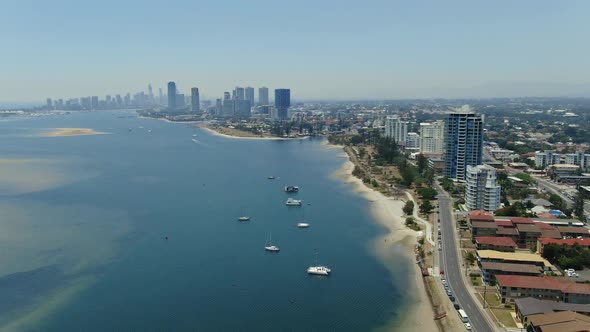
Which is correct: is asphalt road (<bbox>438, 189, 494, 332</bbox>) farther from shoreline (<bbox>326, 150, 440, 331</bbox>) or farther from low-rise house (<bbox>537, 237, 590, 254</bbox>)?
low-rise house (<bbox>537, 237, 590, 254</bbox>)

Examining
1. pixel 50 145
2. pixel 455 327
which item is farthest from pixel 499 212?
pixel 50 145

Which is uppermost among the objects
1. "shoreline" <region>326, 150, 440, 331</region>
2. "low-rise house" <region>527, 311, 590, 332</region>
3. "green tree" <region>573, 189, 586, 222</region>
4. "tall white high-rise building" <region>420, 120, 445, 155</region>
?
"tall white high-rise building" <region>420, 120, 445, 155</region>

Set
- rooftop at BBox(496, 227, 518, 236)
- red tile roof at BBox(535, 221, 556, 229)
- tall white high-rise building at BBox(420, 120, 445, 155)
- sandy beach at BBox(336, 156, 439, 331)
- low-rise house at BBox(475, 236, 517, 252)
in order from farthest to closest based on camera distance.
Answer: tall white high-rise building at BBox(420, 120, 445, 155)
red tile roof at BBox(535, 221, 556, 229)
rooftop at BBox(496, 227, 518, 236)
low-rise house at BBox(475, 236, 517, 252)
sandy beach at BBox(336, 156, 439, 331)

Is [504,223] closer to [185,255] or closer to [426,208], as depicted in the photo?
[426,208]

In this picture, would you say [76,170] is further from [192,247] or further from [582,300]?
[582,300]

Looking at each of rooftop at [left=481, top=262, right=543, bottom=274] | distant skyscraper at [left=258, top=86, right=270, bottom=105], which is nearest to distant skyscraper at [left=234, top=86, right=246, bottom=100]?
distant skyscraper at [left=258, top=86, right=270, bottom=105]

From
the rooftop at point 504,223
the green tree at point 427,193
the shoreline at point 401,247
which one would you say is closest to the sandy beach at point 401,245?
the shoreline at point 401,247

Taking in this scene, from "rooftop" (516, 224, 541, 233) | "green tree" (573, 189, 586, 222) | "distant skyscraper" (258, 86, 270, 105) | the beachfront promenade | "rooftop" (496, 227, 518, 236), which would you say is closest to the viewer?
the beachfront promenade

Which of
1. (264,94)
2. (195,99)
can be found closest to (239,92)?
(195,99)
